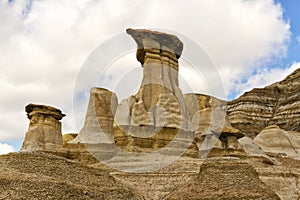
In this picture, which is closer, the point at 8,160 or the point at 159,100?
the point at 8,160

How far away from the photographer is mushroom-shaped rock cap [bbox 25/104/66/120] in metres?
59.2

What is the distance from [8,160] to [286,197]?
51.2 feet

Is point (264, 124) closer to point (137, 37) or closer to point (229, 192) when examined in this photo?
point (137, 37)

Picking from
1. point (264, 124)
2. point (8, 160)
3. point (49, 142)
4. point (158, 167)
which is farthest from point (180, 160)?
point (264, 124)

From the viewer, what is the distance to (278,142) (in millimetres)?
57188

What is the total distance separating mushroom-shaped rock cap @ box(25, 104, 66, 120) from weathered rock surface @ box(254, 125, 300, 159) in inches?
956

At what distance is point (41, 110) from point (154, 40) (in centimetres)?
2097

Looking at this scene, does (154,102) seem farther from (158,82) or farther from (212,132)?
(212,132)

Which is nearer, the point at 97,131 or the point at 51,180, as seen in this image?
the point at 51,180

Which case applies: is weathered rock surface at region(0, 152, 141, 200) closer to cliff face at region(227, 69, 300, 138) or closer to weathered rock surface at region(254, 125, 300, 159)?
weathered rock surface at region(254, 125, 300, 159)

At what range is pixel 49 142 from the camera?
57219 millimetres

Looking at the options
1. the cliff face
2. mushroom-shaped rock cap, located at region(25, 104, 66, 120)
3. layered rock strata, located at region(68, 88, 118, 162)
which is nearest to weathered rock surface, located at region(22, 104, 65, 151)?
mushroom-shaped rock cap, located at region(25, 104, 66, 120)

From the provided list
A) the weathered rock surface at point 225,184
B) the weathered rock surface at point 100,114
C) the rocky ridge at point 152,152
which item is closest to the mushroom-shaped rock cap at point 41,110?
the rocky ridge at point 152,152

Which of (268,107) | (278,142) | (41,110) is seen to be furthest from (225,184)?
(268,107)
